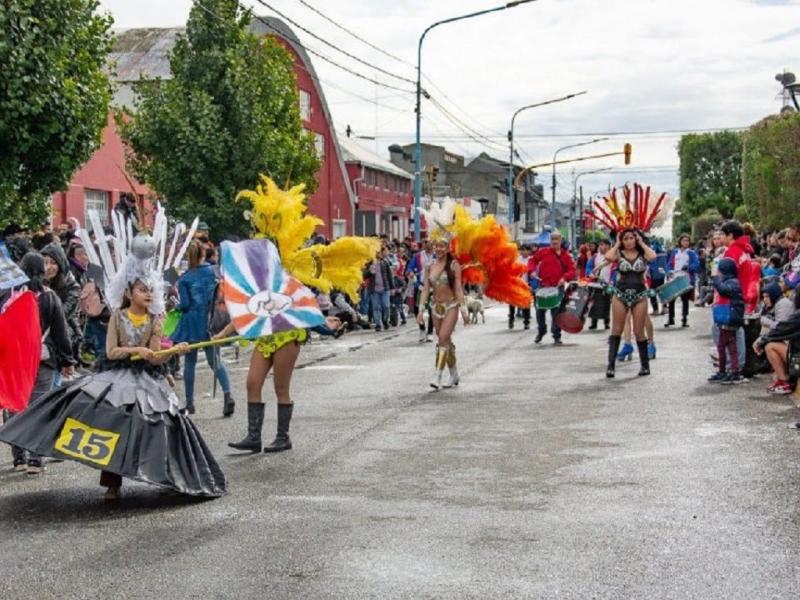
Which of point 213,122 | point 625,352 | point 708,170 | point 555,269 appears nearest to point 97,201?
point 213,122

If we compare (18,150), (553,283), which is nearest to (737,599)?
(18,150)

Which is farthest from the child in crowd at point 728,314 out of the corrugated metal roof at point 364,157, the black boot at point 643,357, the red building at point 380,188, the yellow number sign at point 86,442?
the corrugated metal roof at point 364,157

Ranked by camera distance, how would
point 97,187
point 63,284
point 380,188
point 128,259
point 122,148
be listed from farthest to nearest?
point 380,188 → point 122,148 → point 97,187 → point 63,284 → point 128,259

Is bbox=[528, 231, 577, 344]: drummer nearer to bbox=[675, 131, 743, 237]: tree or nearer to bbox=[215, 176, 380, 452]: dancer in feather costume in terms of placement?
bbox=[215, 176, 380, 452]: dancer in feather costume

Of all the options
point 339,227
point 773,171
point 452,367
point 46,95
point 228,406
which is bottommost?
point 228,406

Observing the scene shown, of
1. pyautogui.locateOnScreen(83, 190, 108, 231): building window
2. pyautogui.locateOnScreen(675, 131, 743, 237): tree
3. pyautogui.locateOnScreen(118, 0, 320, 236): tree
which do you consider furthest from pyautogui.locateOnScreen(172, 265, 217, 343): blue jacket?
pyautogui.locateOnScreen(675, 131, 743, 237): tree

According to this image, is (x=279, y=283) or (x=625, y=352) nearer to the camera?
(x=279, y=283)

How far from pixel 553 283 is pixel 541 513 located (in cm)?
1371

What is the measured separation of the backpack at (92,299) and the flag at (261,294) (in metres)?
4.94

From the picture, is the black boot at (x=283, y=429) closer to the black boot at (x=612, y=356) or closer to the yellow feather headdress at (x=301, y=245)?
the yellow feather headdress at (x=301, y=245)

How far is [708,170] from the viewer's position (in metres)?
106

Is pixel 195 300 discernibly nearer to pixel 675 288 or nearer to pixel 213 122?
pixel 675 288

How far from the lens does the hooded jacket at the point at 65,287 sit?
13.1m

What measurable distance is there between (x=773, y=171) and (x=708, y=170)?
68.9 meters
